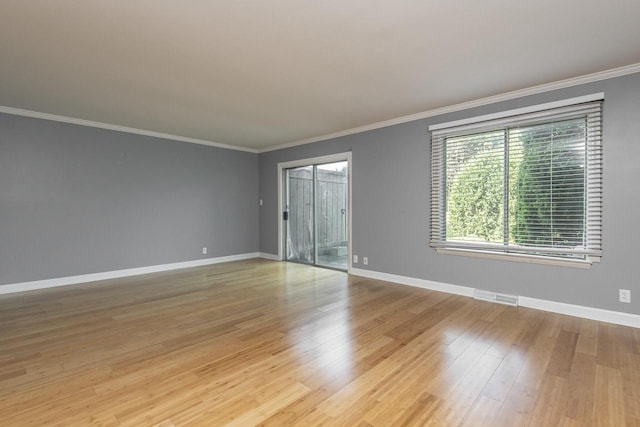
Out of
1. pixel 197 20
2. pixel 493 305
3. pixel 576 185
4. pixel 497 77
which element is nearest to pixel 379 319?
pixel 493 305

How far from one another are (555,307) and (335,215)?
3467 mm

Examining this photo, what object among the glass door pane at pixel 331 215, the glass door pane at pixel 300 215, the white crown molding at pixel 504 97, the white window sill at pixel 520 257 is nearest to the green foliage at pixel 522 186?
the white window sill at pixel 520 257

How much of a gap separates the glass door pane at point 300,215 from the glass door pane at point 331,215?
0.16 metres

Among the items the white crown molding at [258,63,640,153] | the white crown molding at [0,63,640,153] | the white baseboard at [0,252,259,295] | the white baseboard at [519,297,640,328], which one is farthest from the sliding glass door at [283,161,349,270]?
the white baseboard at [519,297,640,328]

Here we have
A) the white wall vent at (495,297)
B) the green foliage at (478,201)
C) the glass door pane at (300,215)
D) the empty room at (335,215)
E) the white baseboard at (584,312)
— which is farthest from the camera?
the glass door pane at (300,215)

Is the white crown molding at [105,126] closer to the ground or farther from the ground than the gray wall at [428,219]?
farther from the ground

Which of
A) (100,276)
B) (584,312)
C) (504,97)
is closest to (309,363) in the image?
(584,312)

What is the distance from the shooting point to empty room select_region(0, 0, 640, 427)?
203 centimetres

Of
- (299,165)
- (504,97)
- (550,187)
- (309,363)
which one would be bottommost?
(309,363)

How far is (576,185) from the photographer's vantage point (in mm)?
3273

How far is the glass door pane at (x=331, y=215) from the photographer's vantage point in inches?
224

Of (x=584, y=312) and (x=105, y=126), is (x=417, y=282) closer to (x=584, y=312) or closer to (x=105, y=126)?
(x=584, y=312)

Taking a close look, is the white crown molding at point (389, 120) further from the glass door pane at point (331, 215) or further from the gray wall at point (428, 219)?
the glass door pane at point (331, 215)

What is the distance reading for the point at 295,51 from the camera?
105 inches
